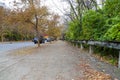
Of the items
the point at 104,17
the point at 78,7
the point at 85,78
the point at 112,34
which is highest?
the point at 78,7

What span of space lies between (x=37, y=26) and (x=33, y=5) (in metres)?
4.38

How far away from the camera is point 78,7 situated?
3064 cm

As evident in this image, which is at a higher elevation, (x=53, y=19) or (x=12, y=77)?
(x=53, y=19)

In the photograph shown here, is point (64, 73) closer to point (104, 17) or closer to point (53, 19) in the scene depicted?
point (104, 17)

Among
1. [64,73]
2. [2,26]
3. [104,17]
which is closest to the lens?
[64,73]

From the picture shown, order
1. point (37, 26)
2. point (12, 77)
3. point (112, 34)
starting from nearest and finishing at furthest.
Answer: point (12, 77), point (112, 34), point (37, 26)

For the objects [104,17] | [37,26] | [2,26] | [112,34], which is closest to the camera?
[112,34]

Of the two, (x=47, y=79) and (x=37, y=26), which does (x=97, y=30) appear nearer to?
(x=47, y=79)

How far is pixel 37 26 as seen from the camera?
33844mm

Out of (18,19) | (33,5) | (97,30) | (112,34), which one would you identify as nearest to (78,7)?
(33,5)

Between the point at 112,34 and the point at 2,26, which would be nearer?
the point at 112,34

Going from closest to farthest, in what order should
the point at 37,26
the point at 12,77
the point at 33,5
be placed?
1. the point at 12,77
2. the point at 33,5
3. the point at 37,26

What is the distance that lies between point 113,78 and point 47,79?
1875 millimetres

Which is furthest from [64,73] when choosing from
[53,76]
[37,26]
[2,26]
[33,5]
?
[2,26]
